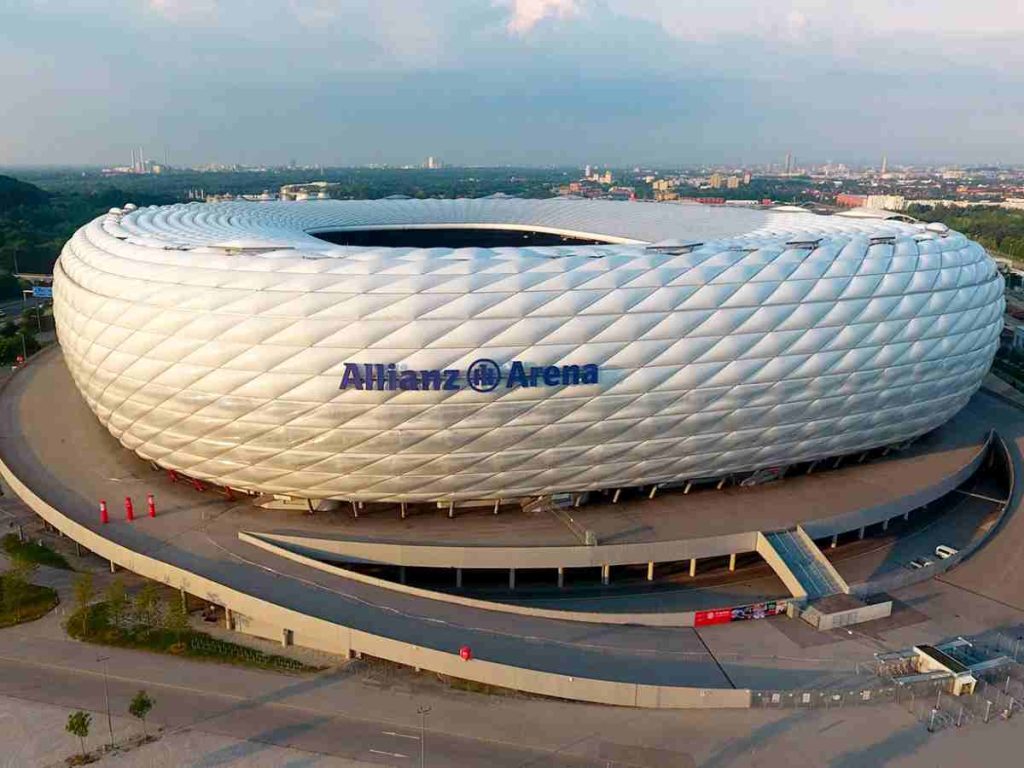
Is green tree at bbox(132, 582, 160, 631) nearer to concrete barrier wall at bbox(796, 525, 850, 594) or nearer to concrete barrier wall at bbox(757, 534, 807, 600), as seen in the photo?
concrete barrier wall at bbox(757, 534, 807, 600)

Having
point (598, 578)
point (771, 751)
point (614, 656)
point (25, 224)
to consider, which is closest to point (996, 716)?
A: point (771, 751)

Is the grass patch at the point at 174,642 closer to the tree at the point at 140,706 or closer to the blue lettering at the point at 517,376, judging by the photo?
the tree at the point at 140,706

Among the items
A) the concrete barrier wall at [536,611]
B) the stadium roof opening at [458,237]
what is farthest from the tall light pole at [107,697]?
the stadium roof opening at [458,237]

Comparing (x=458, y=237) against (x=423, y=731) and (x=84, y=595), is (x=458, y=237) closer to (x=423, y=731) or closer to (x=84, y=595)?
(x=84, y=595)

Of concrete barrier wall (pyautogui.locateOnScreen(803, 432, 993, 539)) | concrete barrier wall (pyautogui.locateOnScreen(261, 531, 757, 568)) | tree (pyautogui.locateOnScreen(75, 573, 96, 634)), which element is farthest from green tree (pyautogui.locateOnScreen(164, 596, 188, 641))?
concrete barrier wall (pyautogui.locateOnScreen(803, 432, 993, 539))

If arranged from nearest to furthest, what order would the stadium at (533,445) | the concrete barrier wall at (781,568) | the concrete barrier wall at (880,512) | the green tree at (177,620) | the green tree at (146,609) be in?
the green tree at (177,620) < the green tree at (146,609) < the stadium at (533,445) < the concrete barrier wall at (781,568) < the concrete barrier wall at (880,512)

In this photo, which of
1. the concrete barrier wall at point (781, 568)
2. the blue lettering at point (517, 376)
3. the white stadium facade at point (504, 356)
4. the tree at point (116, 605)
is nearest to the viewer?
the tree at point (116, 605)
